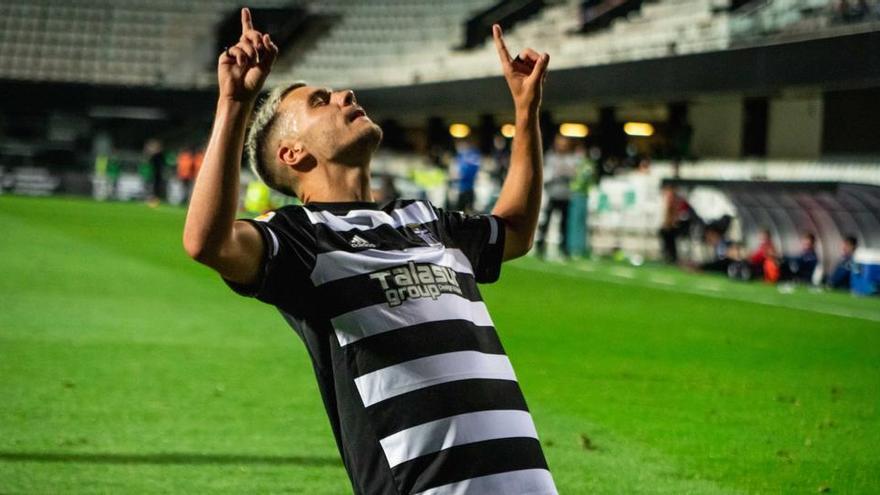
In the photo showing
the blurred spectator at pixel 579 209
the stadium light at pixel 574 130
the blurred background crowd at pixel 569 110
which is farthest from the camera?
the stadium light at pixel 574 130

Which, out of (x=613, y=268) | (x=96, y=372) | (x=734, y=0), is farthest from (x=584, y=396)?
(x=734, y=0)

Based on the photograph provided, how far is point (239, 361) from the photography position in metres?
9.34

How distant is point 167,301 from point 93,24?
42468 mm

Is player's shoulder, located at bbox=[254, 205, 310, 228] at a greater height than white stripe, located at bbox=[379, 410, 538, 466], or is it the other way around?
player's shoulder, located at bbox=[254, 205, 310, 228]

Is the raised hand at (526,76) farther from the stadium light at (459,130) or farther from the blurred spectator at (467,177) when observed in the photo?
the stadium light at (459,130)

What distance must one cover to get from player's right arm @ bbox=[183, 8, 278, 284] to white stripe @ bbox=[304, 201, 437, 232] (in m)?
0.28

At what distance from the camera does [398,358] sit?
2938 mm

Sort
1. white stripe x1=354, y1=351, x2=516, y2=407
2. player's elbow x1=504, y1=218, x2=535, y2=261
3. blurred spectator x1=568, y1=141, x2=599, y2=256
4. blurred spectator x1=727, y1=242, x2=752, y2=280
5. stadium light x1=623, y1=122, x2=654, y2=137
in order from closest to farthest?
white stripe x1=354, y1=351, x2=516, y2=407, player's elbow x1=504, y1=218, x2=535, y2=261, blurred spectator x1=727, y1=242, x2=752, y2=280, blurred spectator x1=568, y1=141, x2=599, y2=256, stadium light x1=623, y1=122, x2=654, y2=137

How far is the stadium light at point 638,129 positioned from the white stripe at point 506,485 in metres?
35.5

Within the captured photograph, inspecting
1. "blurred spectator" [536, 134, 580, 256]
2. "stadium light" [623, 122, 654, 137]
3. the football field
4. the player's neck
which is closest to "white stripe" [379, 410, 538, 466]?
the player's neck

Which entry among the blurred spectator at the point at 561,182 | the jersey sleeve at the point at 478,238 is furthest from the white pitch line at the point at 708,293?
the jersey sleeve at the point at 478,238

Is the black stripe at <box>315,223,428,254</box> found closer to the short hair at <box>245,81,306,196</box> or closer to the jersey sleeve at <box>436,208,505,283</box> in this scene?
the jersey sleeve at <box>436,208,505,283</box>

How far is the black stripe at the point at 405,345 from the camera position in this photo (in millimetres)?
2938

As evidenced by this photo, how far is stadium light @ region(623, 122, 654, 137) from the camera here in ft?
125
